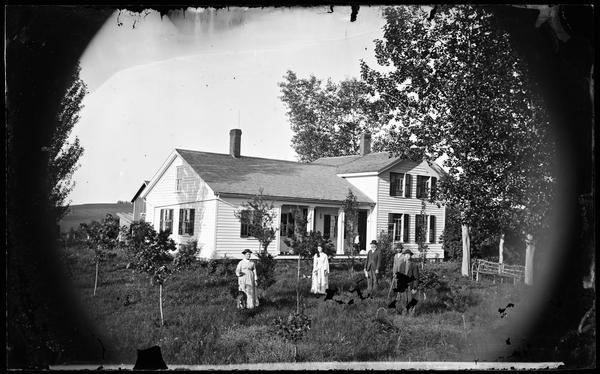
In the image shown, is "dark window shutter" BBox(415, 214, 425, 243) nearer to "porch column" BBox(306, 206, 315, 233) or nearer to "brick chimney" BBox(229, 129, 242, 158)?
"porch column" BBox(306, 206, 315, 233)

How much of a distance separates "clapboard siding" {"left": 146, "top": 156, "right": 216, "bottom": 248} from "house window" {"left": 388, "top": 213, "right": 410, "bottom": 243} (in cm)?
227

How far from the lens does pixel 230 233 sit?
4.23m

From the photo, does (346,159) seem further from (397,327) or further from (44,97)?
(44,97)

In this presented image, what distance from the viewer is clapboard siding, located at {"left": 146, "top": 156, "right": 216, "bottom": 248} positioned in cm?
420

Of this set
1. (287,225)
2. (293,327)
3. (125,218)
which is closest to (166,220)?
(125,218)

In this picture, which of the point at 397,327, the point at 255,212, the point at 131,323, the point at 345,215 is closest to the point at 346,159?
the point at 345,215

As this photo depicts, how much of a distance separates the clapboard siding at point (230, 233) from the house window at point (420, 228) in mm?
1982

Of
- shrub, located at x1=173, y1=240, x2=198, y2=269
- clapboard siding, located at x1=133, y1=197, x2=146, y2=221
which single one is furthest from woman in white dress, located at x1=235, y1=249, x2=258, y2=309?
clapboard siding, located at x1=133, y1=197, x2=146, y2=221

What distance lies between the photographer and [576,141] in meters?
3.97

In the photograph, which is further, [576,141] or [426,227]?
[426,227]

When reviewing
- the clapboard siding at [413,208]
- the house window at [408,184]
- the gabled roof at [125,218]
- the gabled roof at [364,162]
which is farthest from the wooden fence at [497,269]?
the gabled roof at [125,218]

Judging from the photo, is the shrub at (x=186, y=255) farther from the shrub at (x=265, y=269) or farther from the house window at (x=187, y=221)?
the shrub at (x=265, y=269)

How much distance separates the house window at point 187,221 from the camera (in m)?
4.29

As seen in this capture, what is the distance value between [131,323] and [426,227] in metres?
3.52
